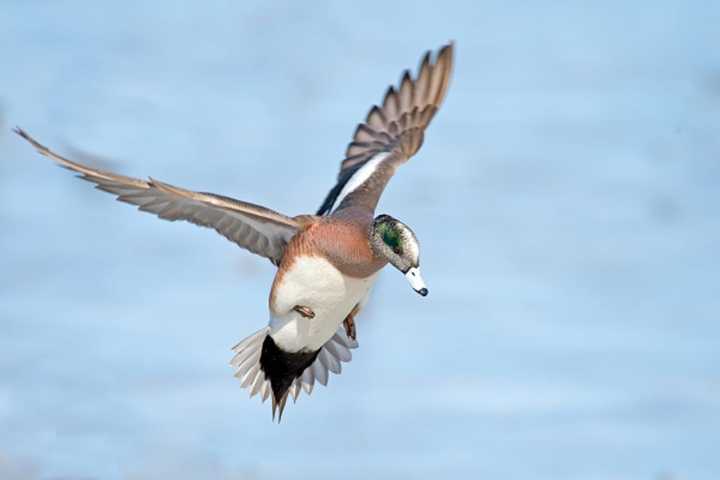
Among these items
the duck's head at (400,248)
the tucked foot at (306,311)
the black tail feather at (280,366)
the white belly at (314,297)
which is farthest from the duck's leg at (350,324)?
the duck's head at (400,248)

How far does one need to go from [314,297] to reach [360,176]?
3.12 metres

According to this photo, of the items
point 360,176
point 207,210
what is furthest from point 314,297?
point 360,176

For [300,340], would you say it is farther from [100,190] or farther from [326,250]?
[100,190]

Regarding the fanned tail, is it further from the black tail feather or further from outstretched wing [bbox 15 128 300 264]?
outstretched wing [bbox 15 128 300 264]

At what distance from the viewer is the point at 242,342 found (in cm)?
1723

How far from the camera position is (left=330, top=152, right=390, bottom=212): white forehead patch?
17391mm

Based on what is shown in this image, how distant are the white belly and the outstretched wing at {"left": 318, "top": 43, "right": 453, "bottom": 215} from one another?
6.73ft

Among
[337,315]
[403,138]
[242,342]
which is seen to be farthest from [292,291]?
[403,138]

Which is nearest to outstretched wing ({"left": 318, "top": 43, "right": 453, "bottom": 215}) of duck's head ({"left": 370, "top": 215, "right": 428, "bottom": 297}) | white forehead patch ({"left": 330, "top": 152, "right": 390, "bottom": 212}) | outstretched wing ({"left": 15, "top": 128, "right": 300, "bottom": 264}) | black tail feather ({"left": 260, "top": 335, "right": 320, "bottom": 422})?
white forehead patch ({"left": 330, "top": 152, "right": 390, "bottom": 212})

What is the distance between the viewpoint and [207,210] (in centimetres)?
1562

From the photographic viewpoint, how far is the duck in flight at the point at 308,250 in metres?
14.7

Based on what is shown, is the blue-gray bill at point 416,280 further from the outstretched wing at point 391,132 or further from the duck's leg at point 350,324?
the outstretched wing at point 391,132

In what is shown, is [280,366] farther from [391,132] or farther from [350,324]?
[391,132]

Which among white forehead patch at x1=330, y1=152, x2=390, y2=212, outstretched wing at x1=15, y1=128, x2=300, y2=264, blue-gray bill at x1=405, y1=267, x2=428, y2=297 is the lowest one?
blue-gray bill at x1=405, y1=267, x2=428, y2=297
